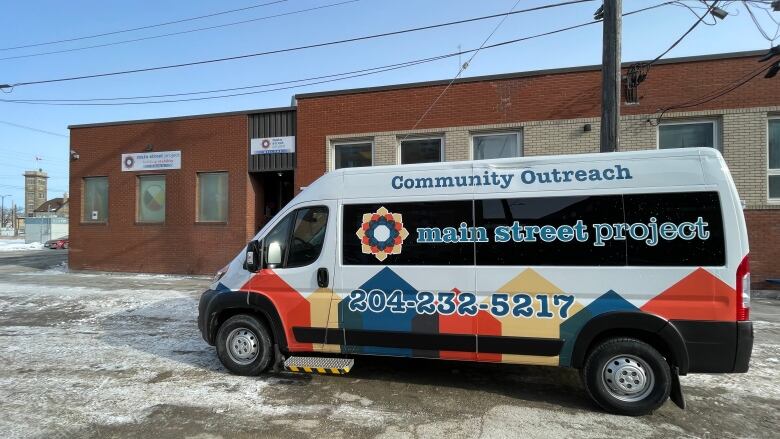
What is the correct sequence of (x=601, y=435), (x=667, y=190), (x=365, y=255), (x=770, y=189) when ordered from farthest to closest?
(x=770, y=189) < (x=365, y=255) < (x=667, y=190) < (x=601, y=435)

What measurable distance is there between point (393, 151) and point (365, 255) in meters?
8.26

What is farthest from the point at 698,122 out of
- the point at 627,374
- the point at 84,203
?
the point at 84,203

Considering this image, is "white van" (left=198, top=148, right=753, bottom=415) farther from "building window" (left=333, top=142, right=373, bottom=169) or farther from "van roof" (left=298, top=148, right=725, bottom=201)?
"building window" (left=333, top=142, right=373, bottom=169)

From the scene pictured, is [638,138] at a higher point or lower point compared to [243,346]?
higher

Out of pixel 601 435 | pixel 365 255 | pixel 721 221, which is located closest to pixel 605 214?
pixel 721 221

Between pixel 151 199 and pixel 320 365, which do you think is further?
pixel 151 199

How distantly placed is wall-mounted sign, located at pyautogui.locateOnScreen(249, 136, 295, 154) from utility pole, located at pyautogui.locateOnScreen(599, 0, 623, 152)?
945cm

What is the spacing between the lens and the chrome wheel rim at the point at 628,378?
4.32m

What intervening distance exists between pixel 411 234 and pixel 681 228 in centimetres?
257

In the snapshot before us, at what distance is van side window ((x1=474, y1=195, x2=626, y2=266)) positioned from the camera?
4.44 metres

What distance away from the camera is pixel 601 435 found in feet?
13.0

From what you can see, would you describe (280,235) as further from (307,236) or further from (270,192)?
(270,192)

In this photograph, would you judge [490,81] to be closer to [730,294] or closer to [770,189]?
[770,189]

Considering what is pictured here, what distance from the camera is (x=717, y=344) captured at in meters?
4.15
